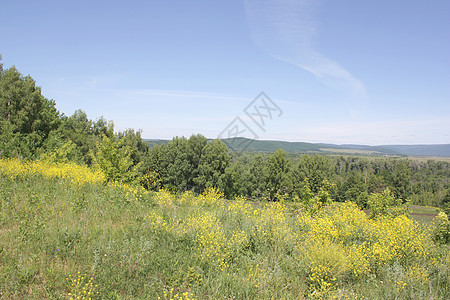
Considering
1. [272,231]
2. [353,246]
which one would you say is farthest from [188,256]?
[353,246]

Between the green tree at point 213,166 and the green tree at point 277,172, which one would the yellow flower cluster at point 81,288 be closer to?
the green tree at point 213,166

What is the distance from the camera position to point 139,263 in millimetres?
3422

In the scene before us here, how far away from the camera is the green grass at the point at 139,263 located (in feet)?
9.95

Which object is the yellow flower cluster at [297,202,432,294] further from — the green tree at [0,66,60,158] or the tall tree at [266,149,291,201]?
the tall tree at [266,149,291,201]

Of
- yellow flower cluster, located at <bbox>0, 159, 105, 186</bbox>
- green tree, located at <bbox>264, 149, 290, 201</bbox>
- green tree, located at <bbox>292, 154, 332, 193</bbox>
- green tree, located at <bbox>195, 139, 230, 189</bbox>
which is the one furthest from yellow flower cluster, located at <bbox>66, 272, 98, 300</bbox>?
green tree, located at <bbox>292, 154, 332, 193</bbox>

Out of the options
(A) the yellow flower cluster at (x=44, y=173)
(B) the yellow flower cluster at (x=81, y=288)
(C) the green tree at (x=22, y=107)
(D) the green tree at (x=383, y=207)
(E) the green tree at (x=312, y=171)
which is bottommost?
(E) the green tree at (x=312, y=171)

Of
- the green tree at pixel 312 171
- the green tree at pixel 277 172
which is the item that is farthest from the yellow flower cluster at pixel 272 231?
the green tree at pixel 312 171

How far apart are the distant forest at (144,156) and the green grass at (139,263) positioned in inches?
151

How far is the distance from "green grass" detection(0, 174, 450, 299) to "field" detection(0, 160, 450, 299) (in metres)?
0.02

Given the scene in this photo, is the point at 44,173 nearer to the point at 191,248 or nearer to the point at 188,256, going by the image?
the point at 191,248

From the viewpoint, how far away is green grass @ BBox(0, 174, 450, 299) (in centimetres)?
303

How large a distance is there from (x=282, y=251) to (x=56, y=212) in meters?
4.86

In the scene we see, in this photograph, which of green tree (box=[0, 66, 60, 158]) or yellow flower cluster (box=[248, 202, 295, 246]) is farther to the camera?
green tree (box=[0, 66, 60, 158])

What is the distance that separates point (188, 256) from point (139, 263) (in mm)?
823
